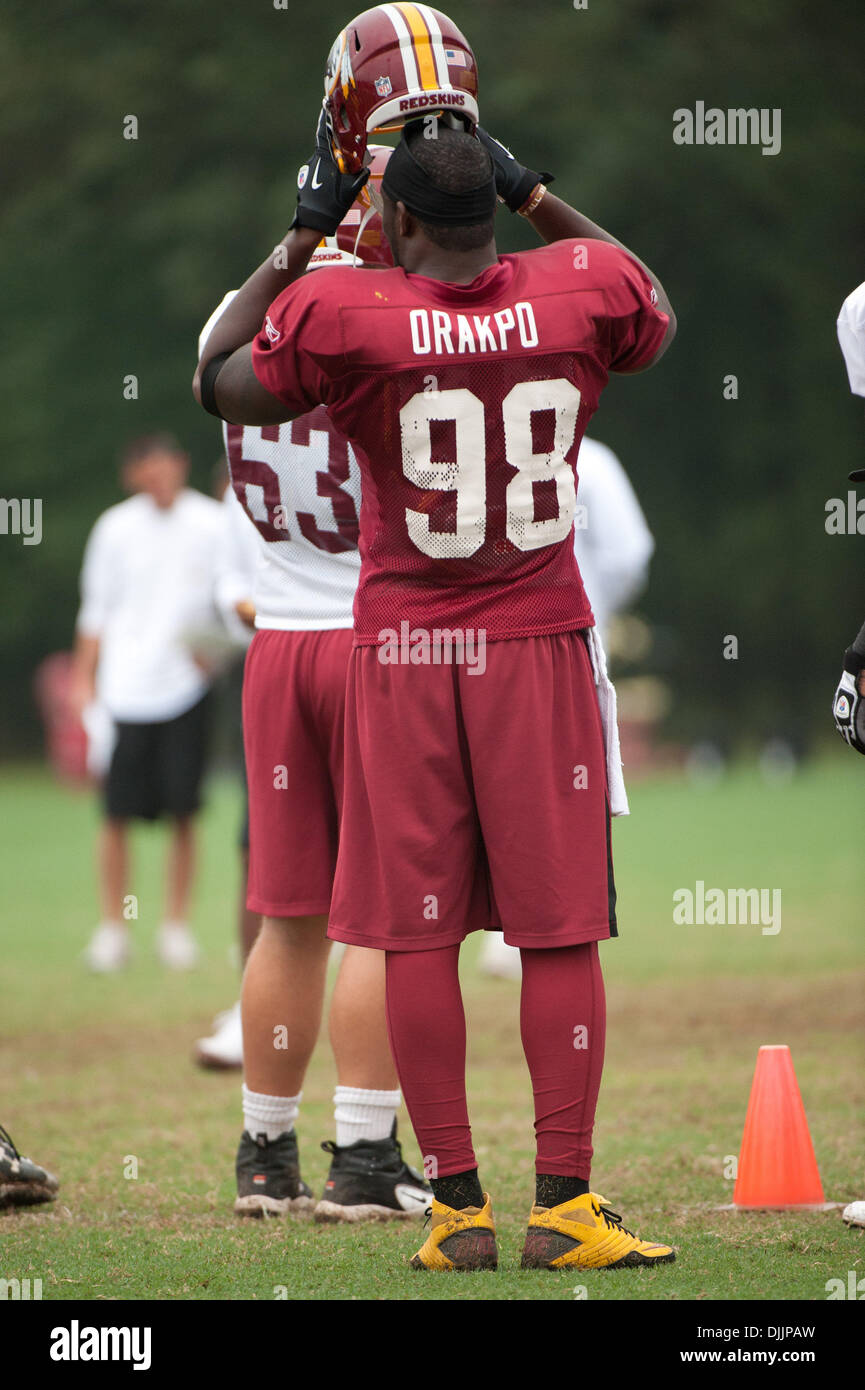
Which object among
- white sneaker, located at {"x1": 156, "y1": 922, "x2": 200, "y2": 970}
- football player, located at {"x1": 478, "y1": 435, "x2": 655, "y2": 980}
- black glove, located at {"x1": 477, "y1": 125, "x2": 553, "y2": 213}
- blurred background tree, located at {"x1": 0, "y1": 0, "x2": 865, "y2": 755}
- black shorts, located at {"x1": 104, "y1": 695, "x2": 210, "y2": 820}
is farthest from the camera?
blurred background tree, located at {"x1": 0, "y1": 0, "x2": 865, "y2": 755}

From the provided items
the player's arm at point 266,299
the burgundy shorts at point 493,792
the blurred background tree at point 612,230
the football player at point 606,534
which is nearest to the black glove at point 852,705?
the burgundy shorts at point 493,792

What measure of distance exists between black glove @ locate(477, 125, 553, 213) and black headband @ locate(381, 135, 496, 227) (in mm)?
136

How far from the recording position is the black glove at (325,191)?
3.38m

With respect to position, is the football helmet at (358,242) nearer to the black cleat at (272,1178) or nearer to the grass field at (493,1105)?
the black cleat at (272,1178)

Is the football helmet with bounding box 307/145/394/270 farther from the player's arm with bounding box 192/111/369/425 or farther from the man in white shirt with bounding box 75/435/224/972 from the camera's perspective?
the man in white shirt with bounding box 75/435/224/972

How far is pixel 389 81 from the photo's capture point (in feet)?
11.1

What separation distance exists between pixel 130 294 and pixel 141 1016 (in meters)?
22.6

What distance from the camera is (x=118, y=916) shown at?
8.59 meters

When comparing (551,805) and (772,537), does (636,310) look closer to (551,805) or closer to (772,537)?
(551,805)

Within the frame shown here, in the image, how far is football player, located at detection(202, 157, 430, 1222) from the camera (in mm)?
4066

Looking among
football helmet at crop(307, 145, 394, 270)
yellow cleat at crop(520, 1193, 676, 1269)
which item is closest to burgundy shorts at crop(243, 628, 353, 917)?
football helmet at crop(307, 145, 394, 270)

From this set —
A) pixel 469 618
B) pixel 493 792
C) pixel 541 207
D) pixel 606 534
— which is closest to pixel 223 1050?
pixel 606 534

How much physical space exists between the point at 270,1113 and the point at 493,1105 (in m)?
1.27

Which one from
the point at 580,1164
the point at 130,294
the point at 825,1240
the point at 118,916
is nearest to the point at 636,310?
the point at 580,1164
